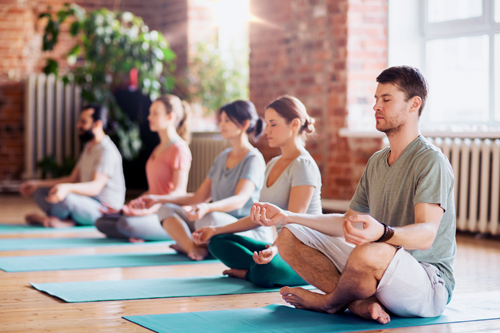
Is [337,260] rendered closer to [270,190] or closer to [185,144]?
[270,190]

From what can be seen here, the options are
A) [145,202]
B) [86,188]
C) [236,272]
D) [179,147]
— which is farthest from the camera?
[86,188]

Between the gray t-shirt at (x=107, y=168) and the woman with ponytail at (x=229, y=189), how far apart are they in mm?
1239

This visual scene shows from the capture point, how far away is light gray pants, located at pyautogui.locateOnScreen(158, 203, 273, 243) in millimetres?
3334

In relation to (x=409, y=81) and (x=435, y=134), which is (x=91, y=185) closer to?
(x=435, y=134)

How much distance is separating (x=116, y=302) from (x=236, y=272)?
0.70 metres

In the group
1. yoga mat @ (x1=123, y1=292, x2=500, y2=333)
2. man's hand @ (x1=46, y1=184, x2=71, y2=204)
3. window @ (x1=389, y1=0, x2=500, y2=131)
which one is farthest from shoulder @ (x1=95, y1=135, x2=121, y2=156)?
yoga mat @ (x1=123, y1=292, x2=500, y2=333)

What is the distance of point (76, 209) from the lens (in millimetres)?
5082

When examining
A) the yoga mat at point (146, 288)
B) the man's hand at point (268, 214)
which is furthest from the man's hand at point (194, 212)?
the man's hand at point (268, 214)

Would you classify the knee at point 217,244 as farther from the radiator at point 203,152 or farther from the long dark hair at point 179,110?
the radiator at point 203,152

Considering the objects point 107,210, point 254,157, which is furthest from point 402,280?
point 107,210

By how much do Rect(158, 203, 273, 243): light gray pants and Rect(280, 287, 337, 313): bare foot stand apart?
2.65 ft

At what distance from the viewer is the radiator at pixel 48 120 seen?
26.2ft

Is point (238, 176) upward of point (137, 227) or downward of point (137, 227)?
upward

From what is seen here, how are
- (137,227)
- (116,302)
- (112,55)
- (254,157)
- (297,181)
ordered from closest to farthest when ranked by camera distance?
(116,302) → (297,181) → (254,157) → (137,227) → (112,55)
